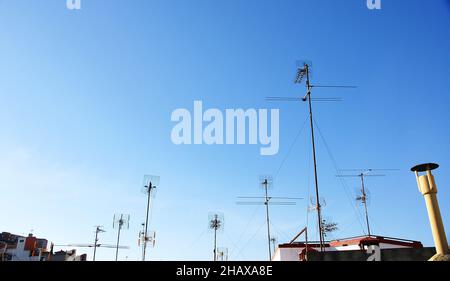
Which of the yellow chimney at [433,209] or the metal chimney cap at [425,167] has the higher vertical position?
the metal chimney cap at [425,167]

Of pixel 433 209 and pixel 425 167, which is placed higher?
pixel 425 167

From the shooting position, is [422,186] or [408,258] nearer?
[422,186]

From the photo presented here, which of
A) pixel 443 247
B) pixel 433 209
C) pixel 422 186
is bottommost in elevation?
pixel 443 247

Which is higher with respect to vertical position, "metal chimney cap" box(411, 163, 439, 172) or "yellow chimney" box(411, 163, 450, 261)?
"metal chimney cap" box(411, 163, 439, 172)
